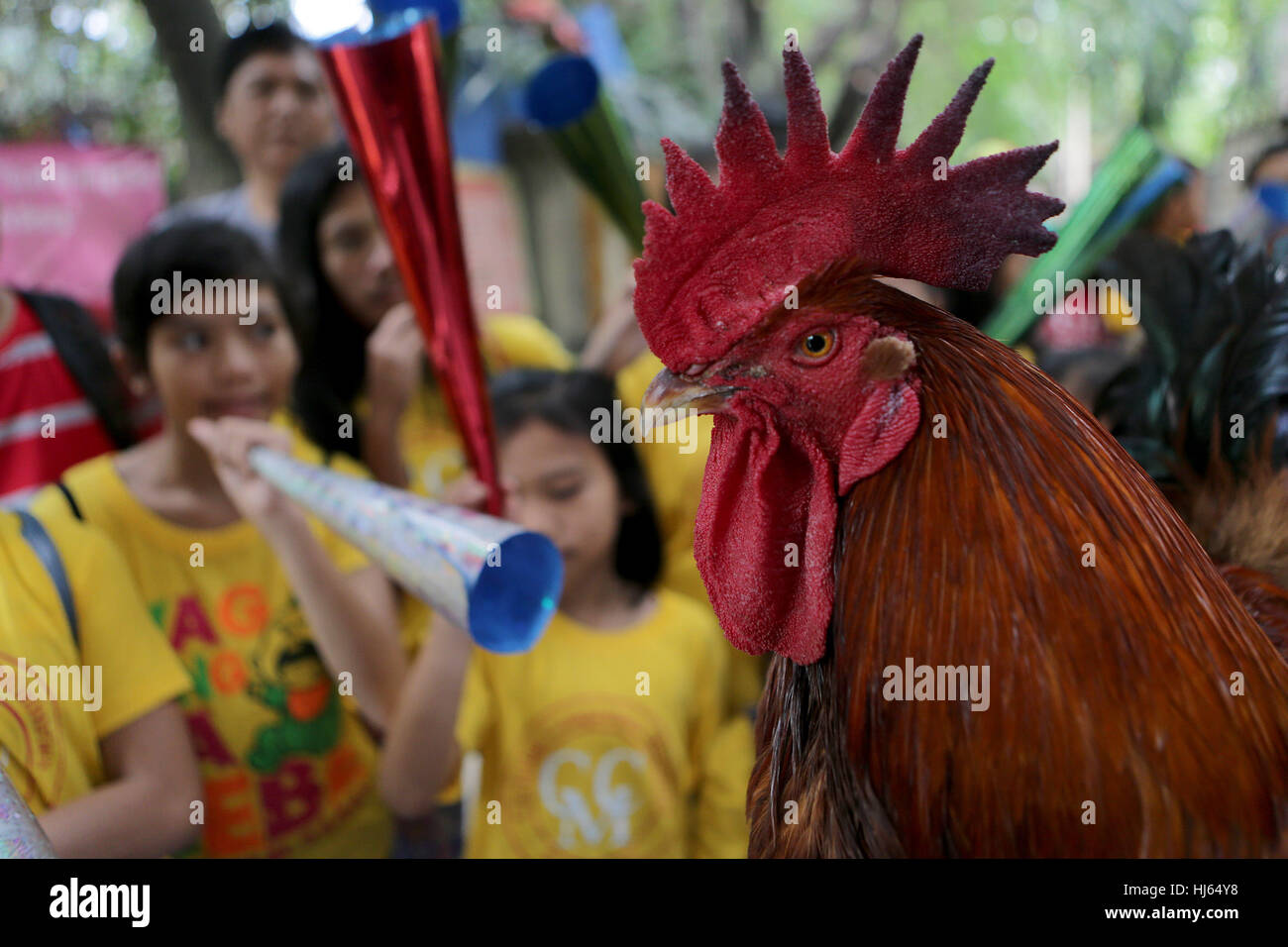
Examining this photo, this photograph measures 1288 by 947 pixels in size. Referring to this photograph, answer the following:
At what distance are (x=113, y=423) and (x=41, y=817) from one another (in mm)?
1064

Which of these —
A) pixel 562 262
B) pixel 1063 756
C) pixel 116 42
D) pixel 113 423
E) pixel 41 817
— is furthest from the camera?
pixel 562 262

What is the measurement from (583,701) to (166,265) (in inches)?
47.5

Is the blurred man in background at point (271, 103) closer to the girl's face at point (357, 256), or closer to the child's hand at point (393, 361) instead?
the girl's face at point (357, 256)

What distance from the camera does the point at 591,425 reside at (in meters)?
2.12

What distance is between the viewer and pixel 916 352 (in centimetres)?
97

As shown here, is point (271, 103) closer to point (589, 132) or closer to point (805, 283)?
point (589, 132)

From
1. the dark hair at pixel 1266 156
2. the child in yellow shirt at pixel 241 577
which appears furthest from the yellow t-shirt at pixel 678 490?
the dark hair at pixel 1266 156

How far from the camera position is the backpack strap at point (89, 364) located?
2146 millimetres

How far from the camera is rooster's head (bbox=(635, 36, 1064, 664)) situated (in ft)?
3.21

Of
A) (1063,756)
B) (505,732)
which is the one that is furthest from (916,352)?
(505,732)

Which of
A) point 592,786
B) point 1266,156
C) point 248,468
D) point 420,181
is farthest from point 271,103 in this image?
point 1266,156
